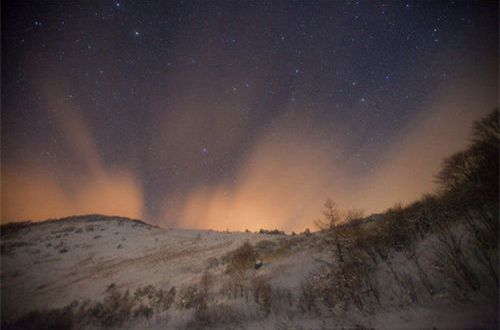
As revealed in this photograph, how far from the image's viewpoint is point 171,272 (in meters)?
24.6

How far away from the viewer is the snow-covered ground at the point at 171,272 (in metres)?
A: 10.4

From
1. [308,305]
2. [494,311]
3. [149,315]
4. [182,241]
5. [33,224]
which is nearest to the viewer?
[494,311]

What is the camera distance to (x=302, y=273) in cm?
1830

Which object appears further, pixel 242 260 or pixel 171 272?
pixel 171 272

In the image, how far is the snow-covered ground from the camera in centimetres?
1039

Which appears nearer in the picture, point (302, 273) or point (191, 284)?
point (302, 273)

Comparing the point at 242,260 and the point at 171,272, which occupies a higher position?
the point at 171,272

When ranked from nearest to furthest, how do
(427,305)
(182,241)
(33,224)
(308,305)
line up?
(427,305), (308,305), (182,241), (33,224)

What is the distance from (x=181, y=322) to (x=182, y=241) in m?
22.2

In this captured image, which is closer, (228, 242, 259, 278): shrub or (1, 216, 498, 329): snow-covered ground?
(1, 216, 498, 329): snow-covered ground

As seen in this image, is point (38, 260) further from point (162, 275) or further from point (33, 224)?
point (33, 224)

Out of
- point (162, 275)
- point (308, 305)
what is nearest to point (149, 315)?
point (162, 275)

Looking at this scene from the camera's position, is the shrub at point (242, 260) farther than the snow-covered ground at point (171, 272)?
Yes

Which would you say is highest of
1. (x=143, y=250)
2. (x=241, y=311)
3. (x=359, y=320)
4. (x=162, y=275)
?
(x=143, y=250)
